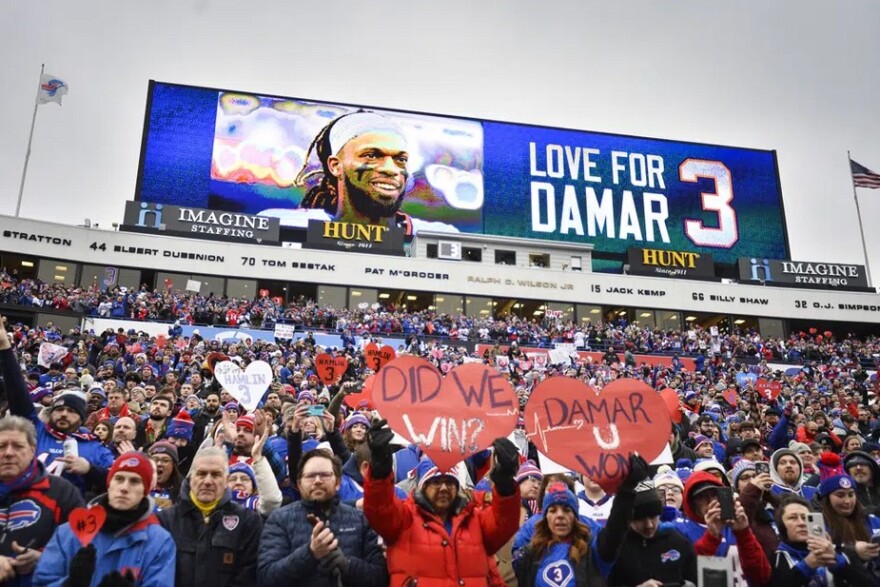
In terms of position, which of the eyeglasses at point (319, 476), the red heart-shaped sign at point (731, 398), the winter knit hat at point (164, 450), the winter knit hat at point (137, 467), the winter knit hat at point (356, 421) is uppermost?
the red heart-shaped sign at point (731, 398)

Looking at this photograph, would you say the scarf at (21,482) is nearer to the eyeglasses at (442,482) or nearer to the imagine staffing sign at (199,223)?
the eyeglasses at (442,482)

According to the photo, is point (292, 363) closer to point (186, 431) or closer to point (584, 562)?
point (186, 431)

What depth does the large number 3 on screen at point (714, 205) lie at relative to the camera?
45375 mm

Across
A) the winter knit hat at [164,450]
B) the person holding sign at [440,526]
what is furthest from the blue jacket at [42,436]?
the person holding sign at [440,526]

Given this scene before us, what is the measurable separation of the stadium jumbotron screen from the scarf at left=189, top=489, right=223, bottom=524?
37.1 meters

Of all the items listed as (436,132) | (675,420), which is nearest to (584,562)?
(675,420)

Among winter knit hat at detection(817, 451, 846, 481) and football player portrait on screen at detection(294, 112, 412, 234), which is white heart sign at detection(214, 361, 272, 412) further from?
football player portrait on screen at detection(294, 112, 412, 234)

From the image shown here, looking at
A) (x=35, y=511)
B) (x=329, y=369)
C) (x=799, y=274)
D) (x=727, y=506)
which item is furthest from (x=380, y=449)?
(x=799, y=274)

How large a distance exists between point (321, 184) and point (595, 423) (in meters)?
38.3

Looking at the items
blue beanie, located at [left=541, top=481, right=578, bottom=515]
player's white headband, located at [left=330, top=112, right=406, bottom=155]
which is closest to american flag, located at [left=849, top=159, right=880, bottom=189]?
player's white headband, located at [left=330, top=112, right=406, bottom=155]

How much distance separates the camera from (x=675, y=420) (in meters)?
8.30

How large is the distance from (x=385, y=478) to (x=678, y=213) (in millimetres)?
45776

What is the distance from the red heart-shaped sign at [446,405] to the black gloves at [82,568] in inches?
65.9

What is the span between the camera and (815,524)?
3.53 m
